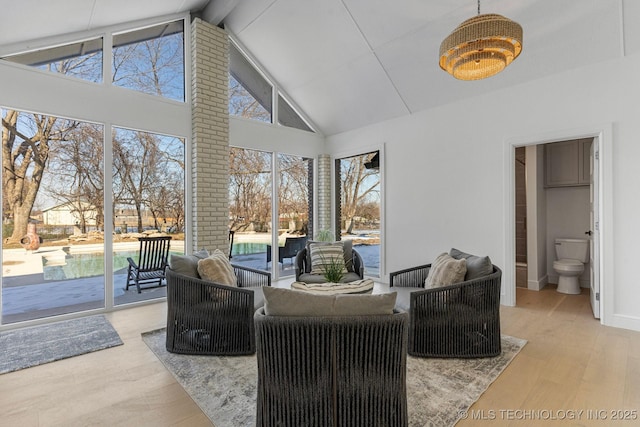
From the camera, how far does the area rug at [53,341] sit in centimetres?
273

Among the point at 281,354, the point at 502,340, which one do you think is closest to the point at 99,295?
the point at 281,354

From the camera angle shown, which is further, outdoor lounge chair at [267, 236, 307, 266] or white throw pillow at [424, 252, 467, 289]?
outdoor lounge chair at [267, 236, 307, 266]

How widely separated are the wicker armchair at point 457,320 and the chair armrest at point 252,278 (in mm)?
1647

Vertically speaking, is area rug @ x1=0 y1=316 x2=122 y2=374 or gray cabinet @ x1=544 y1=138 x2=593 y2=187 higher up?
gray cabinet @ x1=544 y1=138 x2=593 y2=187

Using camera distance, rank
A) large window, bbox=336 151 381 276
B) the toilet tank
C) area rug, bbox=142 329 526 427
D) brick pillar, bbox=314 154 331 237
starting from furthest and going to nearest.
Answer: brick pillar, bbox=314 154 331 237 → large window, bbox=336 151 381 276 → the toilet tank → area rug, bbox=142 329 526 427

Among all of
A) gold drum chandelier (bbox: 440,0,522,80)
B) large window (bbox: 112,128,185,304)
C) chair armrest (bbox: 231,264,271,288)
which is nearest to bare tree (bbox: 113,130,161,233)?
large window (bbox: 112,128,185,304)

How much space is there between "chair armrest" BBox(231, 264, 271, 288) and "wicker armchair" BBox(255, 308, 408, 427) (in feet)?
6.59

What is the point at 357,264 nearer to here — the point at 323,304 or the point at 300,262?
the point at 300,262

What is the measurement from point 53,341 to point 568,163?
7.08 meters

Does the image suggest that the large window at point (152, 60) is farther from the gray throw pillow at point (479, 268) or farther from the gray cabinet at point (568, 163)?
the gray cabinet at point (568, 163)

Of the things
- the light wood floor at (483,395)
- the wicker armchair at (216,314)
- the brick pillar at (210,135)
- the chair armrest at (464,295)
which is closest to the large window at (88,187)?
the brick pillar at (210,135)

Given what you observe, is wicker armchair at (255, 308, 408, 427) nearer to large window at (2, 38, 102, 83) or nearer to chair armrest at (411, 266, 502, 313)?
chair armrest at (411, 266, 502, 313)

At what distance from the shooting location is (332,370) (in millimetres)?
1591

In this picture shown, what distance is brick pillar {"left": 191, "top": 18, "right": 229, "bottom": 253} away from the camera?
4660 millimetres
